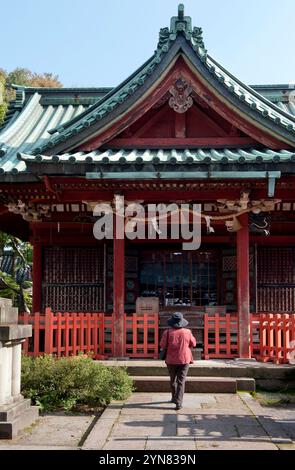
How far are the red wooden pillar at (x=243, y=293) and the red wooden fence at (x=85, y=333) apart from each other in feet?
6.20

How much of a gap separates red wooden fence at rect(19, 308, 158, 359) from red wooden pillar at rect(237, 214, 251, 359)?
6.20 ft

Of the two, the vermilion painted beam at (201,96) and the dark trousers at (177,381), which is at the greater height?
the vermilion painted beam at (201,96)

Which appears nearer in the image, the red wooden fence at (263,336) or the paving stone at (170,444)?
the paving stone at (170,444)

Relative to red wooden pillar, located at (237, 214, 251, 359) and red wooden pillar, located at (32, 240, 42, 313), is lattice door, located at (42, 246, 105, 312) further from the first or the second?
red wooden pillar, located at (237, 214, 251, 359)

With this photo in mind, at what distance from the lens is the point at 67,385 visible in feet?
30.6

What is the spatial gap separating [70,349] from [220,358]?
3.34m

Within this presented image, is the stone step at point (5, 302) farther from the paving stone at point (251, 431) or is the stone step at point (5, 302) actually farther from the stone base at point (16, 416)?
the paving stone at point (251, 431)

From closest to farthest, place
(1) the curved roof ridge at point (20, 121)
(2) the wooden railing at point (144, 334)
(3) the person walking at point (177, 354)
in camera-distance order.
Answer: (3) the person walking at point (177, 354) < (2) the wooden railing at point (144, 334) < (1) the curved roof ridge at point (20, 121)

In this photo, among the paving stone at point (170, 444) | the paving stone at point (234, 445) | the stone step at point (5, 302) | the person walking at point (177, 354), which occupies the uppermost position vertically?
the stone step at point (5, 302)

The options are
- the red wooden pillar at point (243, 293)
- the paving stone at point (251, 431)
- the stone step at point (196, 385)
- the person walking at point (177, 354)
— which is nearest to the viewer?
the paving stone at point (251, 431)

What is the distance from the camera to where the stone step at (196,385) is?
34.4 feet

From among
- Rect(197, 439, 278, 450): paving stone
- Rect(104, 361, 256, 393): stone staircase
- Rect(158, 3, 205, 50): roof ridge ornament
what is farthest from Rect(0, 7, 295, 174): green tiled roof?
Rect(197, 439, 278, 450): paving stone

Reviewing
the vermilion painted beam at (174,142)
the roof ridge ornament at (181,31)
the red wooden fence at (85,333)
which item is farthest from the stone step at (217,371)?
the roof ridge ornament at (181,31)
